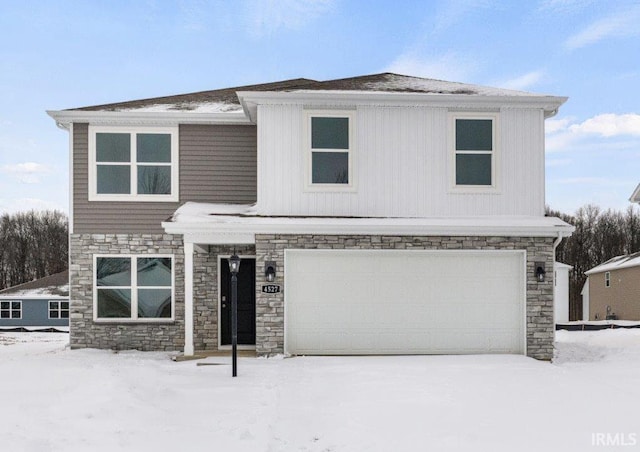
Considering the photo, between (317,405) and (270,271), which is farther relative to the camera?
(270,271)

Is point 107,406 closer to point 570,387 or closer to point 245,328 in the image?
point 245,328

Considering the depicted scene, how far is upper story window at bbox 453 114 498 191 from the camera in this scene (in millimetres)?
10328

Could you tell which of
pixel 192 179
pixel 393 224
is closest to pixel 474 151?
pixel 393 224

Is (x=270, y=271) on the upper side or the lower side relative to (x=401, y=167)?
lower

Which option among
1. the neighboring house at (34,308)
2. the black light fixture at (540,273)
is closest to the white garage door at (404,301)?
the black light fixture at (540,273)

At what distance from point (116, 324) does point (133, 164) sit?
11.2ft

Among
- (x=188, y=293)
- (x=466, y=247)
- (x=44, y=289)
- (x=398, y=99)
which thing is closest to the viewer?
(x=188, y=293)

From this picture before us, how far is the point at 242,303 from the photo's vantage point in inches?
447

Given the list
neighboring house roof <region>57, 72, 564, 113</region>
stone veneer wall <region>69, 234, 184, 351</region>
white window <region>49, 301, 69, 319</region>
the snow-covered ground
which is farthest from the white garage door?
white window <region>49, 301, 69, 319</region>

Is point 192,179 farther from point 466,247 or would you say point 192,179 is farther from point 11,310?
point 11,310

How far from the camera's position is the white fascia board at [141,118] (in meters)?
11.1

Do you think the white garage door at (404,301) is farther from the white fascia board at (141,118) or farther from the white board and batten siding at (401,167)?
the white fascia board at (141,118)

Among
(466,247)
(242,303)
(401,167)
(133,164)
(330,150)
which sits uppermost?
(330,150)

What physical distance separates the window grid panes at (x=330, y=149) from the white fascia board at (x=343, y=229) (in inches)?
39.7
